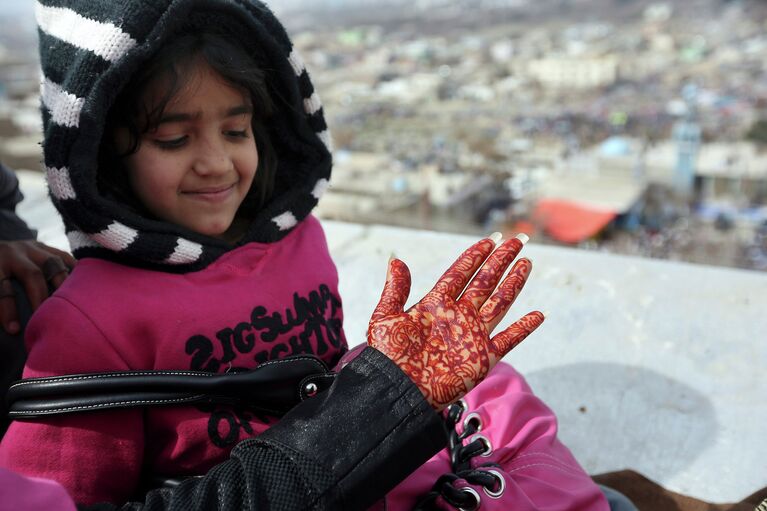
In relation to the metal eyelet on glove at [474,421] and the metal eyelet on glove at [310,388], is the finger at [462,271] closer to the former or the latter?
the metal eyelet on glove at [310,388]

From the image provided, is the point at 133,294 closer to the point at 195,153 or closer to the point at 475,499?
the point at 195,153

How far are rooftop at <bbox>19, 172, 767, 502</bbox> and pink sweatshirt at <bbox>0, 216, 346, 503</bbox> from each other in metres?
0.92

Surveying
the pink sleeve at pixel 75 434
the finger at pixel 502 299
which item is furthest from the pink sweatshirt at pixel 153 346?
the finger at pixel 502 299

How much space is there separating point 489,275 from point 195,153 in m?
0.53

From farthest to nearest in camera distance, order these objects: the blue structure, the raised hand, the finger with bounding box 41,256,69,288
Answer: the blue structure → the finger with bounding box 41,256,69,288 → the raised hand

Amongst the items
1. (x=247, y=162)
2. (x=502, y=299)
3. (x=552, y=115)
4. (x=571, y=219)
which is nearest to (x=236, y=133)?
(x=247, y=162)

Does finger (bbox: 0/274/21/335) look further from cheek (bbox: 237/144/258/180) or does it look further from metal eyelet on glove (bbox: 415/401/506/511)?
metal eyelet on glove (bbox: 415/401/506/511)

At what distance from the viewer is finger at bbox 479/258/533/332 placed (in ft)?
3.22

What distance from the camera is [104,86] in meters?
1.06

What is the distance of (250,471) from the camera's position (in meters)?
0.89

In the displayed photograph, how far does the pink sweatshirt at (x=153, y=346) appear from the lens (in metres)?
1.02

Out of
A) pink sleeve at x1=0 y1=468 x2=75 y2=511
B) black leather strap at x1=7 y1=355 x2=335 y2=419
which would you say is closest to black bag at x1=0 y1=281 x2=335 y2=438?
black leather strap at x1=7 y1=355 x2=335 y2=419

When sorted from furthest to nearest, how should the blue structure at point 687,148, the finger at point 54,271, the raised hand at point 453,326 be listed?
1. the blue structure at point 687,148
2. the finger at point 54,271
3. the raised hand at point 453,326

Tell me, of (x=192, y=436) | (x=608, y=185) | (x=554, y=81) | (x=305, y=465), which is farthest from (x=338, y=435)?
(x=554, y=81)
